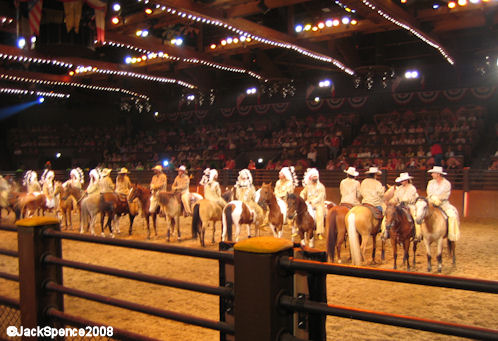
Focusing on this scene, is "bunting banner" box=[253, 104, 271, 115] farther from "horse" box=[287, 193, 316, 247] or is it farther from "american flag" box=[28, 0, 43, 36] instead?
"american flag" box=[28, 0, 43, 36]

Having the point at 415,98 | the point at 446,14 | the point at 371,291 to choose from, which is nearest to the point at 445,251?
the point at 371,291

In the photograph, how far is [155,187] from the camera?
1281cm

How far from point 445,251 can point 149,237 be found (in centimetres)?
759

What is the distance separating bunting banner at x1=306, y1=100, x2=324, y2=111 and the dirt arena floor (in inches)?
632

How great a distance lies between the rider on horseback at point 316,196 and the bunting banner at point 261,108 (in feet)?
56.8

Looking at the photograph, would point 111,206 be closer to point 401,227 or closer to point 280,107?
point 401,227

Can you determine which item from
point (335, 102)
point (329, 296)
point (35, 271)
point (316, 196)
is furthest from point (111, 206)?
point (335, 102)

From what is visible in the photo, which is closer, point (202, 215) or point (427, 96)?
point (202, 215)

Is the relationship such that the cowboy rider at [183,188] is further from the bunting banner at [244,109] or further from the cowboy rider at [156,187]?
the bunting banner at [244,109]

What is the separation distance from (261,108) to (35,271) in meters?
25.4

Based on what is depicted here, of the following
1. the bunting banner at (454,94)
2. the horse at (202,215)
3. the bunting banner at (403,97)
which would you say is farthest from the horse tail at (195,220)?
the bunting banner at (454,94)

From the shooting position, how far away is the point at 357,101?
2473 cm

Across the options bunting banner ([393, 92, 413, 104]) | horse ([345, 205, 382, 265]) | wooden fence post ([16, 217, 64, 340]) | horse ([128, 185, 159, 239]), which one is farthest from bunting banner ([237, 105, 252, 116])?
wooden fence post ([16, 217, 64, 340])

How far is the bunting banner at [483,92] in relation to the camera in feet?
68.9
